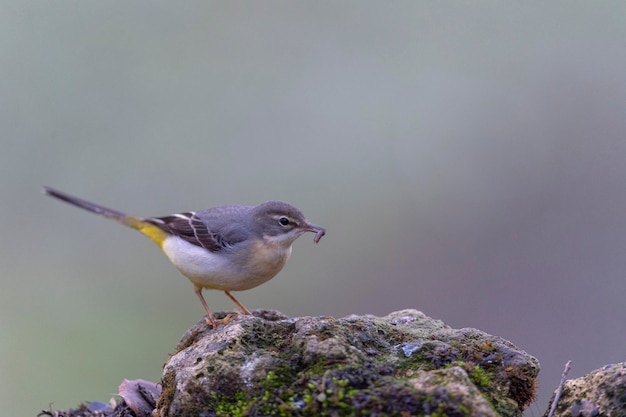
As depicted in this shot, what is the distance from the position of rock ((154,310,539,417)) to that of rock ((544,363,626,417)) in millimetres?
248

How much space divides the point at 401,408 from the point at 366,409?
0.19 metres

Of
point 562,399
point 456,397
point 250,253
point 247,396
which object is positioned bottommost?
point 247,396

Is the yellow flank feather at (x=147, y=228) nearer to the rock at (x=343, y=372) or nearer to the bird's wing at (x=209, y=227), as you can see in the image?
the bird's wing at (x=209, y=227)

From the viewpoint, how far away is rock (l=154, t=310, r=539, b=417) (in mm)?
3766

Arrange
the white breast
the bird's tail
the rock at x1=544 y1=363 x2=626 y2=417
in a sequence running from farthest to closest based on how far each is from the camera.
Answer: the bird's tail → the white breast → the rock at x1=544 y1=363 x2=626 y2=417

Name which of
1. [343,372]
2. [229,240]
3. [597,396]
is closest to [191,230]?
[229,240]

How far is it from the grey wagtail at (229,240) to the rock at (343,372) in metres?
1.73

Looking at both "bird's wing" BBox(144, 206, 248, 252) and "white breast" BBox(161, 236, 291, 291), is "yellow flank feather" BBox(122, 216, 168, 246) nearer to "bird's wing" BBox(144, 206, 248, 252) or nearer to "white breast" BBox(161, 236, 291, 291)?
"bird's wing" BBox(144, 206, 248, 252)

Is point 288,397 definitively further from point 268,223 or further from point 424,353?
point 268,223

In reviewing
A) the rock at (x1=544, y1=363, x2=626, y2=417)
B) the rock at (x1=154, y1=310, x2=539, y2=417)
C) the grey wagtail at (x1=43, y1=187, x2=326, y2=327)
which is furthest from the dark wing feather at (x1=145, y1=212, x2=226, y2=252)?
the rock at (x1=544, y1=363, x2=626, y2=417)

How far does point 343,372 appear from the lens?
12.9ft

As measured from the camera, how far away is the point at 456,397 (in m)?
3.71

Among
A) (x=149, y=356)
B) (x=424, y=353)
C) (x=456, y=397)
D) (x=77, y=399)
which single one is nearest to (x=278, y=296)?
(x=149, y=356)

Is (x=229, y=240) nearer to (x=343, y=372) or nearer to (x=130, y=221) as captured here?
(x=130, y=221)
